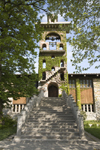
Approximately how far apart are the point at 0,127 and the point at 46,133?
4036 millimetres

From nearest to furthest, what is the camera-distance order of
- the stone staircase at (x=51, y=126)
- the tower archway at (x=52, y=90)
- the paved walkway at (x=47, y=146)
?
the paved walkway at (x=47, y=146)
the stone staircase at (x=51, y=126)
the tower archway at (x=52, y=90)

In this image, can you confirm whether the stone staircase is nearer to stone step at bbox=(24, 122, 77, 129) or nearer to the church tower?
stone step at bbox=(24, 122, 77, 129)

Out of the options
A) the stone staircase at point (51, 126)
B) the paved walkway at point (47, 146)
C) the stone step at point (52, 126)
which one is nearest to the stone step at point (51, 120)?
the stone staircase at point (51, 126)

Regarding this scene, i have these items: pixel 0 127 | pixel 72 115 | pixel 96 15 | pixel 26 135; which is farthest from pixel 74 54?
pixel 0 127

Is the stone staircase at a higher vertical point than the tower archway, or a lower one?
lower

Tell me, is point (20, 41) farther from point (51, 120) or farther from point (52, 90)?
point (52, 90)

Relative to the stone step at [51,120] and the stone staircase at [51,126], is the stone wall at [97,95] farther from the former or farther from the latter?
the stone step at [51,120]

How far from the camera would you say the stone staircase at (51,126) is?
26.4 feet

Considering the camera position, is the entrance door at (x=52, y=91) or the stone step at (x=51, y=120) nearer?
the stone step at (x=51, y=120)

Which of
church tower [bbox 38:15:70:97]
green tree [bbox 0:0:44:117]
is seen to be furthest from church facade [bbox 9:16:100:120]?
green tree [bbox 0:0:44:117]

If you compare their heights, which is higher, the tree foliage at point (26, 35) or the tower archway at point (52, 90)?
the tree foliage at point (26, 35)

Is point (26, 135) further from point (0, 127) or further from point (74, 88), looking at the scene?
point (74, 88)

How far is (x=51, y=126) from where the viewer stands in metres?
9.16

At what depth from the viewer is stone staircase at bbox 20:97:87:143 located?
805 centimetres
